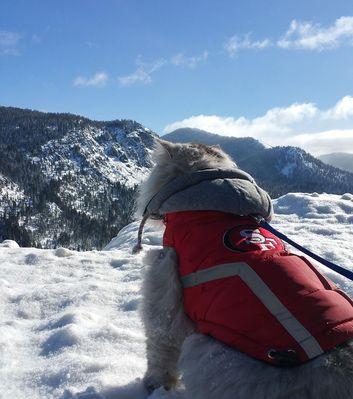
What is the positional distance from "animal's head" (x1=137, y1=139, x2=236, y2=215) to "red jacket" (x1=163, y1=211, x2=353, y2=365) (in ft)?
2.12

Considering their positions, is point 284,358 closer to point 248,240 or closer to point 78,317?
point 248,240

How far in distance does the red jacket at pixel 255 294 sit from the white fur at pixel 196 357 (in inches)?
2.9

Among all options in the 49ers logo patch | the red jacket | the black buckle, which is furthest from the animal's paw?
the black buckle

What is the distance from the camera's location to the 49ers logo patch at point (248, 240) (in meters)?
3.26

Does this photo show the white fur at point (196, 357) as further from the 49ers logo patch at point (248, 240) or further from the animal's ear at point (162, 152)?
the 49ers logo patch at point (248, 240)

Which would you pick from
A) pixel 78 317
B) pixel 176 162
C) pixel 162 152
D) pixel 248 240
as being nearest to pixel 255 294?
pixel 248 240

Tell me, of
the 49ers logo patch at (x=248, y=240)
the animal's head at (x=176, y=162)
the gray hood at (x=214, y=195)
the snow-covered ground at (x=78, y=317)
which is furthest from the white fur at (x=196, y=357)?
the 49ers logo patch at (x=248, y=240)

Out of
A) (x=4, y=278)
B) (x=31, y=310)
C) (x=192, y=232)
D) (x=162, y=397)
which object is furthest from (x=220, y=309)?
(x=4, y=278)

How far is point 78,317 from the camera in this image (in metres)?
5.68

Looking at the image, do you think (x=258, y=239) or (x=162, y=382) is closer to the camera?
(x=258, y=239)

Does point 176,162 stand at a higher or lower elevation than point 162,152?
lower

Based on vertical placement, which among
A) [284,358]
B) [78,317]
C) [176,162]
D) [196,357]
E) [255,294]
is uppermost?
[176,162]

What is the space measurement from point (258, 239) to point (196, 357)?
3.33 feet

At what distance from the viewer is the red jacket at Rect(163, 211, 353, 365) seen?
254 cm
